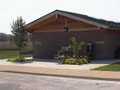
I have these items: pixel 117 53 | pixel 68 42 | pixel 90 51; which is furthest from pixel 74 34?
pixel 117 53

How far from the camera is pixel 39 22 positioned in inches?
808

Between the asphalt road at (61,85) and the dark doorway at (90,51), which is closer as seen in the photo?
the asphalt road at (61,85)

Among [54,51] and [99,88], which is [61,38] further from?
[99,88]

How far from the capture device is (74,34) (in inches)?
784

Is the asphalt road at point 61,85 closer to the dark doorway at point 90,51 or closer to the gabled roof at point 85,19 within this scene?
the gabled roof at point 85,19

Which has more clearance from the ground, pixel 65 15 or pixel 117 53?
pixel 65 15

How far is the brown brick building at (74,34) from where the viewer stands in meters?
18.3

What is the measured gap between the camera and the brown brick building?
1831cm

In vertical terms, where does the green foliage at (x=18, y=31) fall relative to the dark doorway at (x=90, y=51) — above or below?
above

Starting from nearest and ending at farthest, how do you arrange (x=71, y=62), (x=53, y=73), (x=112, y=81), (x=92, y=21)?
1. (x=112, y=81)
2. (x=53, y=73)
3. (x=71, y=62)
4. (x=92, y=21)

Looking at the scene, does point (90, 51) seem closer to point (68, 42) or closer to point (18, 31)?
point (68, 42)

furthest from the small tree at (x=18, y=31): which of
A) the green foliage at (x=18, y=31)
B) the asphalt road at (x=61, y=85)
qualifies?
the asphalt road at (x=61, y=85)

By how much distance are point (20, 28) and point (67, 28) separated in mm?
4131

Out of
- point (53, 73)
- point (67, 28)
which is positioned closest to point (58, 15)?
point (67, 28)
